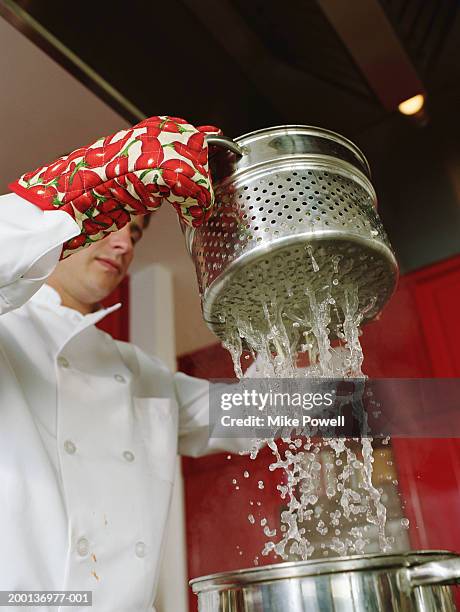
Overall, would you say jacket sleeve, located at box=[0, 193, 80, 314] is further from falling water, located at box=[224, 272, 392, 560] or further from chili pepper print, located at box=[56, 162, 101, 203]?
falling water, located at box=[224, 272, 392, 560]

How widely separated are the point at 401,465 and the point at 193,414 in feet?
0.87

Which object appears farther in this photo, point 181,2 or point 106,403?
point 181,2

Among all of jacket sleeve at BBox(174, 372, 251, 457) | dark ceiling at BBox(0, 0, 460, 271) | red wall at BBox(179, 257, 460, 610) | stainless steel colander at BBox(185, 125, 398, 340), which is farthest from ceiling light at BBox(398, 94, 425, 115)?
jacket sleeve at BBox(174, 372, 251, 457)

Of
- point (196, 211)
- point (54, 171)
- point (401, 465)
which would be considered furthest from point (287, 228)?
point (401, 465)

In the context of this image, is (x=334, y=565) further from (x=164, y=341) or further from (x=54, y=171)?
(x=164, y=341)

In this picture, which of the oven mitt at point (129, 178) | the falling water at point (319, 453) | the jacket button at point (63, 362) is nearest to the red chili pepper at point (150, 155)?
the oven mitt at point (129, 178)

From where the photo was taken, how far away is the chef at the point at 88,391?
1.49 feet

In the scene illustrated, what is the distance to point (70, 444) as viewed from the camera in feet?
1.87

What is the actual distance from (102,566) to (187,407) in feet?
0.86

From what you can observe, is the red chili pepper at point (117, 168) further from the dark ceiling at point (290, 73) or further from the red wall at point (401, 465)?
the dark ceiling at point (290, 73)

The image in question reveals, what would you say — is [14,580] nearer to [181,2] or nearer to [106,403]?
[106,403]

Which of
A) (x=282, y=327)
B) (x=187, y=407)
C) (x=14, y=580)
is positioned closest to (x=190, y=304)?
(x=187, y=407)

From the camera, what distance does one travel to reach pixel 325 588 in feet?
1.11

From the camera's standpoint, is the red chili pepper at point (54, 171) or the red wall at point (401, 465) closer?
the red chili pepper at point (54, 171)
